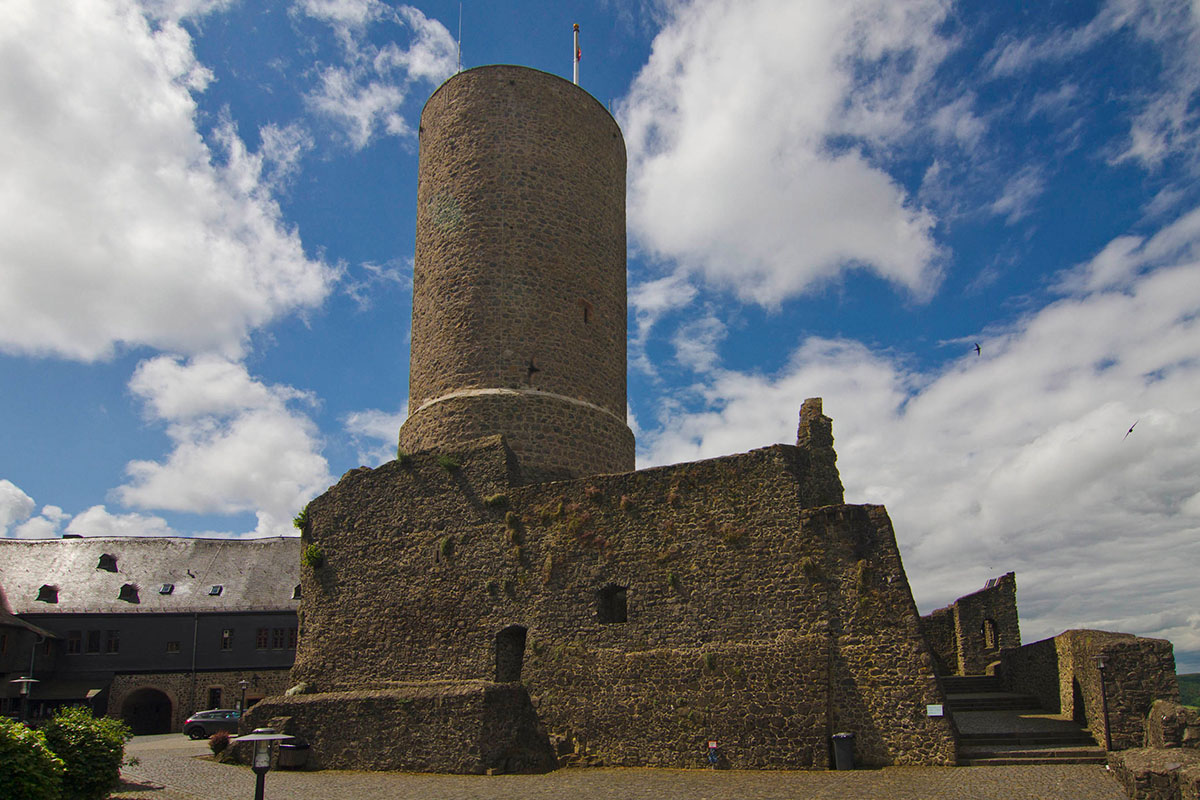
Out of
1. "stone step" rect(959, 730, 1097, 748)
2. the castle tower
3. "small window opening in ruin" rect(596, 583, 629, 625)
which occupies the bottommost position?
"stone step" rect(959, 730, 1097, 748)

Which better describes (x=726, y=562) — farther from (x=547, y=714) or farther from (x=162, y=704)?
(x=162, y=704)

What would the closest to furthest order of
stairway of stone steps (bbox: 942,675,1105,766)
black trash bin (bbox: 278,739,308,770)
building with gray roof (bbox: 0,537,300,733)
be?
1. stairway of stone steps (bbox: 942,675,1105,766)
2. black trash bin (bbox: 278,739,308,770)
3. building with gray roof (bbox: 0,537,300,733)

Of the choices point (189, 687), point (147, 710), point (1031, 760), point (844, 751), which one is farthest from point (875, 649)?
point (147, 710)

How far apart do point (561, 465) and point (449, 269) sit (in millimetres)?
4751

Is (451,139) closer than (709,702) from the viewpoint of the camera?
No

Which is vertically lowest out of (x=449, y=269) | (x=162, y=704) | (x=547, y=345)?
(x=162, y=704)

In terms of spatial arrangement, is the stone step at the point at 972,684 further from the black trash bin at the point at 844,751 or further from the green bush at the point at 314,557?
the green bush at the point at 314,557

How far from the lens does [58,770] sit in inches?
360

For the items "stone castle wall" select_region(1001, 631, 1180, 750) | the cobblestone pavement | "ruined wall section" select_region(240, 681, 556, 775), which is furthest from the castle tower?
"stone castle wall" select_region(1001, 631, 1180, 750)

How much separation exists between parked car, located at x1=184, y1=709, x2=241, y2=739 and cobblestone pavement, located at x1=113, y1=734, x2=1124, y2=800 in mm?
11058

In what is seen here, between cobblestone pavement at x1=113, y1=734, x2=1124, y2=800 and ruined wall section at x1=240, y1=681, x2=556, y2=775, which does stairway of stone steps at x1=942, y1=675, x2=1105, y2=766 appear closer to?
cobblestone pavement at x1=113, y1=734, x2=1124, y2=800

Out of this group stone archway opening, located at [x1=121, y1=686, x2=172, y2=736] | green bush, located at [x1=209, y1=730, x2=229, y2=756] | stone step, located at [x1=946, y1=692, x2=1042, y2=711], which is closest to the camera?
stone step, located at [x1=946, y1=692, x2=1042, y2=711]

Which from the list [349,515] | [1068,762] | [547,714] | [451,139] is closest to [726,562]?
[547,714]

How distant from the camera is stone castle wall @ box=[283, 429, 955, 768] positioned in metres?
12.0
